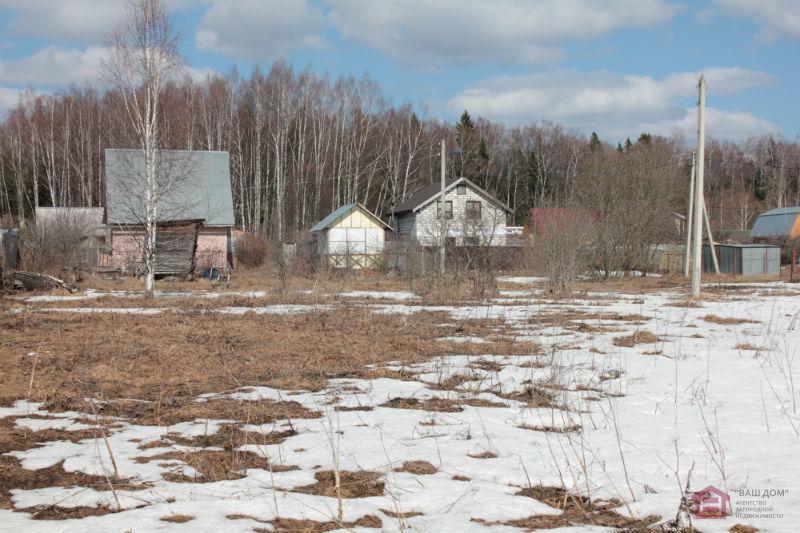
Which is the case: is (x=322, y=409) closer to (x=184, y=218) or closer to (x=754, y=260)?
(x=184, y=218)

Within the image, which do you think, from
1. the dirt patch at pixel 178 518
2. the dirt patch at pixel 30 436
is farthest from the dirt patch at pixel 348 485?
the dirt patch at pixel 30 436

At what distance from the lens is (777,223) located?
163 feet

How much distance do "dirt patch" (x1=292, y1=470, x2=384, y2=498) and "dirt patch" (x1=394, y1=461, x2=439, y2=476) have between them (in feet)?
0.67

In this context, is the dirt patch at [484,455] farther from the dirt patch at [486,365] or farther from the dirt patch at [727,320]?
the dirt patch at [727,320]

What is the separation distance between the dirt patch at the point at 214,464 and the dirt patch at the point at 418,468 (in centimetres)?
78

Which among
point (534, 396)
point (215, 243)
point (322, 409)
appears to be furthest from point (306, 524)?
point (215, 243)

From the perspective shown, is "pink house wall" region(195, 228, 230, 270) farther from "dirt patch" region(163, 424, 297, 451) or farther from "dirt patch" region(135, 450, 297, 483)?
"dirt patch" region(135, 450, 297, 483)

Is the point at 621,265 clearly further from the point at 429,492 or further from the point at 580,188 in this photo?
the point at 429,492

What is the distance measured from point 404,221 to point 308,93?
12173 mm

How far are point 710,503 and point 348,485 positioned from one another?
85.5 inches

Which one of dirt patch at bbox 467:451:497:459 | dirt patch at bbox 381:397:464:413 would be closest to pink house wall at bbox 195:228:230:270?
dirt patch at bbox 381:397:464:413

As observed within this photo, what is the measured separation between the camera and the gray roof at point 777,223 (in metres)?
47.9

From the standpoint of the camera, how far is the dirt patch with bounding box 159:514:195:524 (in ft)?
11.0

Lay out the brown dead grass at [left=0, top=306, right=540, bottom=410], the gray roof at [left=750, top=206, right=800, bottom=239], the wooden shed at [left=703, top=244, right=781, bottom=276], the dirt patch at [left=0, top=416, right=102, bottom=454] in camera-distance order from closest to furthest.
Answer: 1. the dirt patch at [left=0, top=416, right=102, bottom=454]
2. the brown dead grass at [left=0, top=306, right=540, bottom=410]
3. the wooden shed at [left=703, top=244, right=781, bottom=276]
4. the gray roof at [left=750, top=206, right=800, bottom=239]
